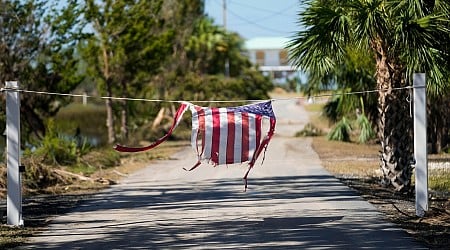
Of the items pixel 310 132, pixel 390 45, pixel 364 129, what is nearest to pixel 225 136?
pixel 390 45

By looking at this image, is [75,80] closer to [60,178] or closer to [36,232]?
[60,178]

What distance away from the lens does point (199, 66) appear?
4944cm

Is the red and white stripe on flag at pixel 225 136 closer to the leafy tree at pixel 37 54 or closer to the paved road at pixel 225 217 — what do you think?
the paved road at pixel 225 217

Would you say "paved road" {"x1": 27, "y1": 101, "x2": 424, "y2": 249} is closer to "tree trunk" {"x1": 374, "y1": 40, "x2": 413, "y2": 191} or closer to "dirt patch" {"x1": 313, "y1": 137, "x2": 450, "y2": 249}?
"dirt patch" {"x1": 313, "y1": 137, "x2": 450, "y2": 249}

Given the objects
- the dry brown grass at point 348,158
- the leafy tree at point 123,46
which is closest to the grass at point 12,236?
the dry brown grass at point 348,158

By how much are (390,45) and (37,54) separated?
17467 millimetres

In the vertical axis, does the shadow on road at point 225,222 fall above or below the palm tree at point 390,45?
below

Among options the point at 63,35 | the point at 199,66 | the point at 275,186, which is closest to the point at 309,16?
the point at 275,186

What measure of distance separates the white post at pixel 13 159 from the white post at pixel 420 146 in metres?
6.32

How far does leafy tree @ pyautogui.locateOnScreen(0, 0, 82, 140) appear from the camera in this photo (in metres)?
29.6

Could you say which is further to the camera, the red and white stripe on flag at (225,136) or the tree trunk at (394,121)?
the tree trunk at (394,121)

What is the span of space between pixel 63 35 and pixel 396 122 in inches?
689

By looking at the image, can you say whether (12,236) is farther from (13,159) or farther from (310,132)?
(310,132)

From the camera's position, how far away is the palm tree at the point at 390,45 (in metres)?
15.8
